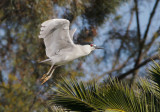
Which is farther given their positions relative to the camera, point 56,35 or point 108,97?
point 56,35

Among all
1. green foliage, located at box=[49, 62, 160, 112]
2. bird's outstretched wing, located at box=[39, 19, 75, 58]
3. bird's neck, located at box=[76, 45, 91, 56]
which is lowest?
green foliage, located at box=[49, 62, 160, 112]

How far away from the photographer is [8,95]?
7.51 m

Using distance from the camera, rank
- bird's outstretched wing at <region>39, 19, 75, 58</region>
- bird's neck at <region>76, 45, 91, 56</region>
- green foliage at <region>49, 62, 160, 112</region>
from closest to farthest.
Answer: green foliage at <region>49, 62, 160, 112</region>
bird's outstretched wing at <region>39, 19, 75, 58</region>
bird's neck at <region>76, 45, 91, 56</region>

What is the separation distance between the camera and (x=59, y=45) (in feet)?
12.8

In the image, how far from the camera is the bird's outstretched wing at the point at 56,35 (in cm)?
362

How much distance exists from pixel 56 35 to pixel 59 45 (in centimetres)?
15

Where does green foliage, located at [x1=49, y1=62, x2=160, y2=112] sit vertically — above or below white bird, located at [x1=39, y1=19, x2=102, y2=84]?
below

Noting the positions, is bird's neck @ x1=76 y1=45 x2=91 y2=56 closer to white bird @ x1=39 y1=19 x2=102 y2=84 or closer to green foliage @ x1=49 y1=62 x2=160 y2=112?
white bird @ x1=39 y1=19 x2=102 y2=84

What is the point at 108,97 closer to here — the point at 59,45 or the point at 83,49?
the point at 83,49

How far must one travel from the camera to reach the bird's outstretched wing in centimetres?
362

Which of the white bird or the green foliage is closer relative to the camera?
the green foliage

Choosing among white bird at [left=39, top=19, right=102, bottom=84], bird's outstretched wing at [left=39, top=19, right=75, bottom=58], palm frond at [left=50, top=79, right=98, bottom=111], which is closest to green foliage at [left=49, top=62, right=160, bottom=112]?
palm frond at [left=50, top=79, right=98, bottom=111]

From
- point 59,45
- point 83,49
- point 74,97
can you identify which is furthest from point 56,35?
point 74,97

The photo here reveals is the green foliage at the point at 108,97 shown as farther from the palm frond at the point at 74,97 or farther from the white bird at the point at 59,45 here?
the white bird at the point at 59,45
